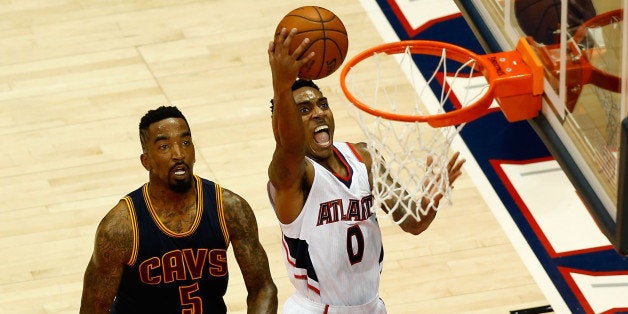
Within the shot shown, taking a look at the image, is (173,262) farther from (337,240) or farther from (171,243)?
(337,240)

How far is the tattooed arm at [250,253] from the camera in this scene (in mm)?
5930

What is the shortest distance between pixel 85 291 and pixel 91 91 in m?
3.69

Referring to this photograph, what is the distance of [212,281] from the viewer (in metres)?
5.96

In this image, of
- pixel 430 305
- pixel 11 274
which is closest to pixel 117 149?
pixel 11 274

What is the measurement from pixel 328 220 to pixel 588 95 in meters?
1.22

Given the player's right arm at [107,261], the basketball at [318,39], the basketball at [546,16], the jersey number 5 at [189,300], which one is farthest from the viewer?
the jersey number 5 at [189,300]

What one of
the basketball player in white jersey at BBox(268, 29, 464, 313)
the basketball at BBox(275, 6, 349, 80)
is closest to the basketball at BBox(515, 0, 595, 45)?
the basketball player in white jersey at BBox(268, 29, 464, 313)

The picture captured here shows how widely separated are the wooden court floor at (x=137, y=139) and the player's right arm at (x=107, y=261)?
1751 mm

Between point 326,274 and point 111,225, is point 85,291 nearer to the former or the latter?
point 111,225

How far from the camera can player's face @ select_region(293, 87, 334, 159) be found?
5965 millimetres

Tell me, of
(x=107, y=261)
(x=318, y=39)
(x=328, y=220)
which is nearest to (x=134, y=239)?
(x=107, y=261)

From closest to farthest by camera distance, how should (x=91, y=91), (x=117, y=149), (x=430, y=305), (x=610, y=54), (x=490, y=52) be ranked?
(x=610, y=54)
(x=490, y=52)
(x=430, y=305)
(x=117, y=149)
(x=91, y=91)

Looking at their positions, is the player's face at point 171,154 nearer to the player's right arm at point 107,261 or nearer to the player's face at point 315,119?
the player's right arm at point 107,261

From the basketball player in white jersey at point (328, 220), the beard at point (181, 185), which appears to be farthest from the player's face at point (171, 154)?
the basketball player in white jersey at point (328, 220)
